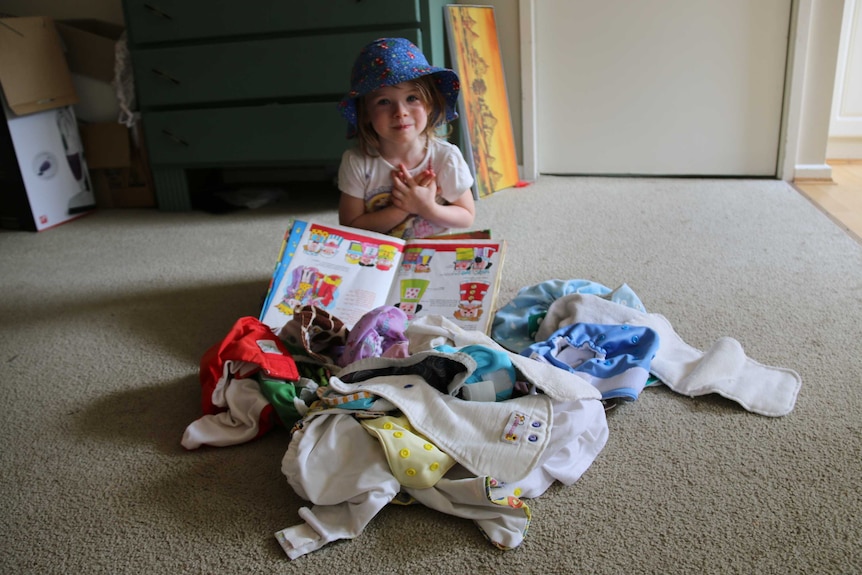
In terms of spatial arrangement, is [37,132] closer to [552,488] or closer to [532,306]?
[532,306]

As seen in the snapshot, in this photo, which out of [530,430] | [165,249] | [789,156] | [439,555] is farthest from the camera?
[789,156]

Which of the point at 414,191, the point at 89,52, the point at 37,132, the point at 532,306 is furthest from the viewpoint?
the point at 89,52

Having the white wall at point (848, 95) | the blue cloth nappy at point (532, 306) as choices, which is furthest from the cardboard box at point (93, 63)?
the white wall at point (848, 95)

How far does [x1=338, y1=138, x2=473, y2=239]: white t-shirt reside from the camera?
1.50 meters

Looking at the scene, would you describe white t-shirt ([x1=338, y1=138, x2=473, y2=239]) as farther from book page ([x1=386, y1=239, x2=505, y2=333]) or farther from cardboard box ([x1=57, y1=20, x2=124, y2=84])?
cardboard box ([x1=57, y1=20, x2=124, y2=84])

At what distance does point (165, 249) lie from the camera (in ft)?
6.41

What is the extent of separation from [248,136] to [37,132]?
0.62 meters

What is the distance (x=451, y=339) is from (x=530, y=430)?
8.2 inches

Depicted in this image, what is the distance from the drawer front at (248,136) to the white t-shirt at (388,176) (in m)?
0.61

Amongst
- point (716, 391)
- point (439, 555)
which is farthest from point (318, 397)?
point (716, 391)

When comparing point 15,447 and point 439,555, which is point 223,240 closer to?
point 15,447

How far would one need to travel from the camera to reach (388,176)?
1.51 metres

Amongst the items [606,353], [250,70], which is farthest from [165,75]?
[606,353]

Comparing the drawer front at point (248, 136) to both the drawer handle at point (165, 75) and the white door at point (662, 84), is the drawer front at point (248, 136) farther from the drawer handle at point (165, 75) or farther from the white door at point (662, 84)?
the white door at point (662, 84)
